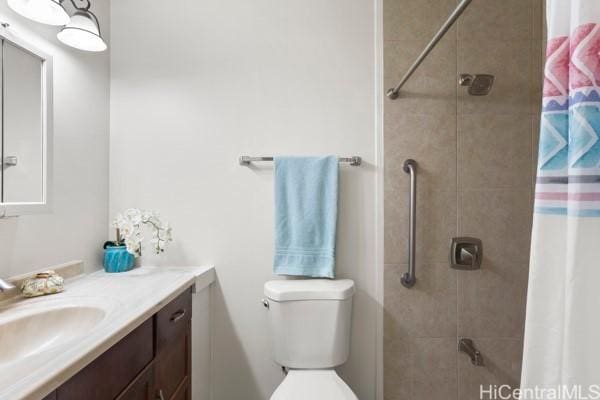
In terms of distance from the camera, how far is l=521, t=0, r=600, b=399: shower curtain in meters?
0.38

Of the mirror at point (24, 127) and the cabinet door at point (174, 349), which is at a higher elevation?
the mirror at point (24, 127)

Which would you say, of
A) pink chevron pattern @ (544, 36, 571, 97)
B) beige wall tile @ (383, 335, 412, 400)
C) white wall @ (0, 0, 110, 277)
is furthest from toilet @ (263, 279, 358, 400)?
pink chevron pattern @ (544, 36, 571, 97)

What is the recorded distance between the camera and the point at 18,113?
99cm

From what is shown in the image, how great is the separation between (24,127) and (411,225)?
1567 millimetres

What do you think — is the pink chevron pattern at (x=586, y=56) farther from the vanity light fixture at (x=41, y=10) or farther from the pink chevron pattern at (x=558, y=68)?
the vanity light fixture at (x=41, y=10)

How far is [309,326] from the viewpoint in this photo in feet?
4.11

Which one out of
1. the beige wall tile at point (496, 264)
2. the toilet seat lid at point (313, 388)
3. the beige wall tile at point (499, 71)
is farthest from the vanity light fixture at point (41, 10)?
the beige wall tile at point (496, 264)

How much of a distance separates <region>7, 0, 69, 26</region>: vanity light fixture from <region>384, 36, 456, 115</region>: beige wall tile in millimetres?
1369

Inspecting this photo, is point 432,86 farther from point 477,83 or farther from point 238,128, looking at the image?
point 238,128

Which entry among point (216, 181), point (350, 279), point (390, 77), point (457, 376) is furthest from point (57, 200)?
point (457, 376)

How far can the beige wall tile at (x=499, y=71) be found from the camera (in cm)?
135

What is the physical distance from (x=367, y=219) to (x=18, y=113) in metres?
1.44

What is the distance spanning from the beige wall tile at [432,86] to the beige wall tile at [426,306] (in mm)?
765

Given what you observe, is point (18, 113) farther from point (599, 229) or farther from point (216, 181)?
point (599, 229)
